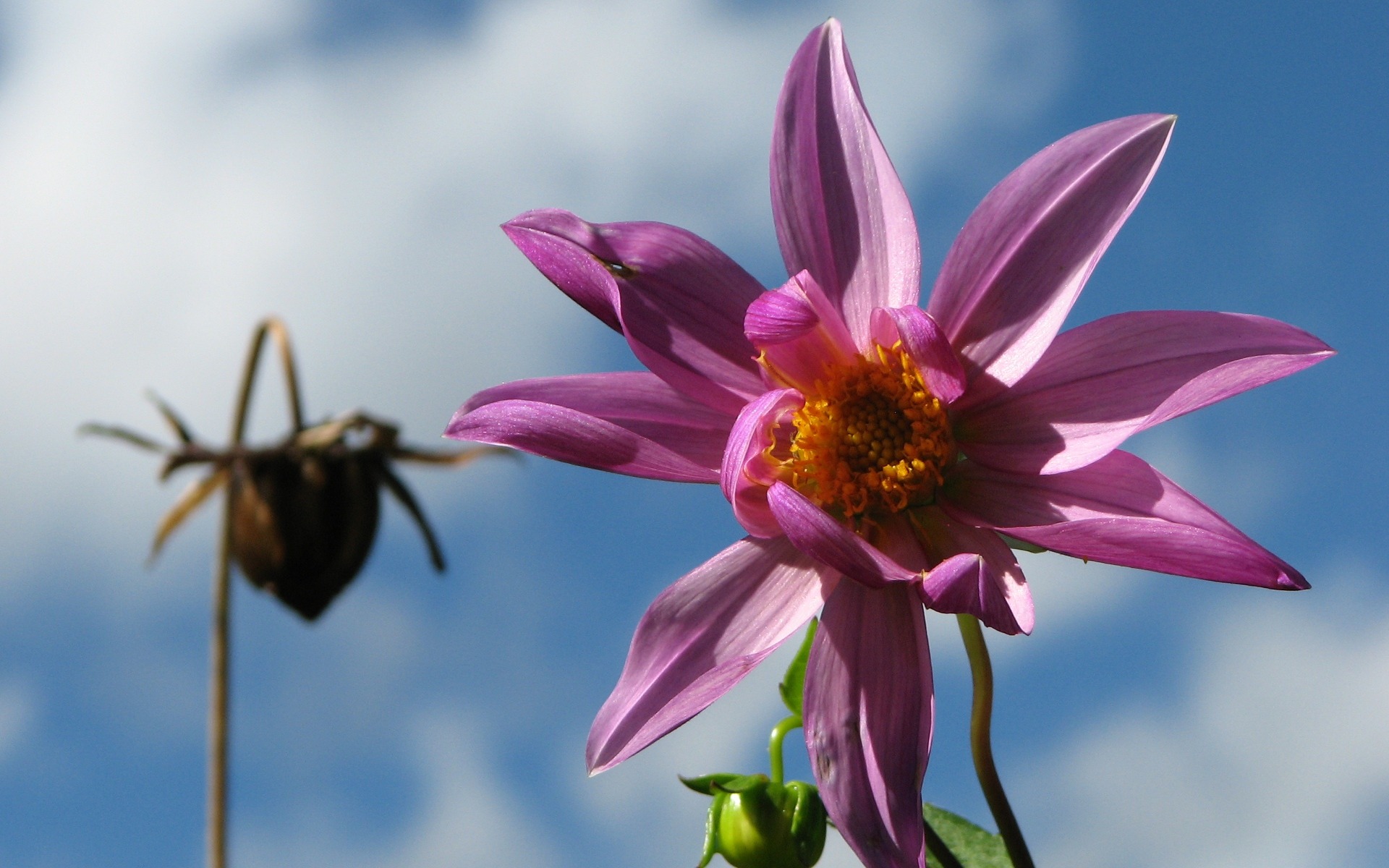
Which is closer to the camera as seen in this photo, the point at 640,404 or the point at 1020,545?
the point at 1020,545

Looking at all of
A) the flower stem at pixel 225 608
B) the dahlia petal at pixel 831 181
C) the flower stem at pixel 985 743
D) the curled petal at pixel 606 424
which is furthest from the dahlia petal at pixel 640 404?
the flower stem at pixel 225 608

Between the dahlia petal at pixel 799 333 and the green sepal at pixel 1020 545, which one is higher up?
the dahlia petal at pixel 799 333

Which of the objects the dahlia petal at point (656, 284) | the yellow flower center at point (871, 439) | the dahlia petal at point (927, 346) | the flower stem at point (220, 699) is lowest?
the flower stem at point (220, 699)

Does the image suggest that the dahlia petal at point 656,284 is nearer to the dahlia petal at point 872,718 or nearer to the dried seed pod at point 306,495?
the dahlia petal at point 872,718

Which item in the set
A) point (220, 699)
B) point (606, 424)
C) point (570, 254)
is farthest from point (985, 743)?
point (220, 699)

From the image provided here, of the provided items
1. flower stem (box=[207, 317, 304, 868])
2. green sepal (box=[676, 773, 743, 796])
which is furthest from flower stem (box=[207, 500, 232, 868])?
green sepal (box=[676, 773, 743, 796])

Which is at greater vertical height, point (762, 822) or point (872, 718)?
point (872, 718)

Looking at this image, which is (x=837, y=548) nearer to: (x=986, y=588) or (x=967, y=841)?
(x=986, y=588)
